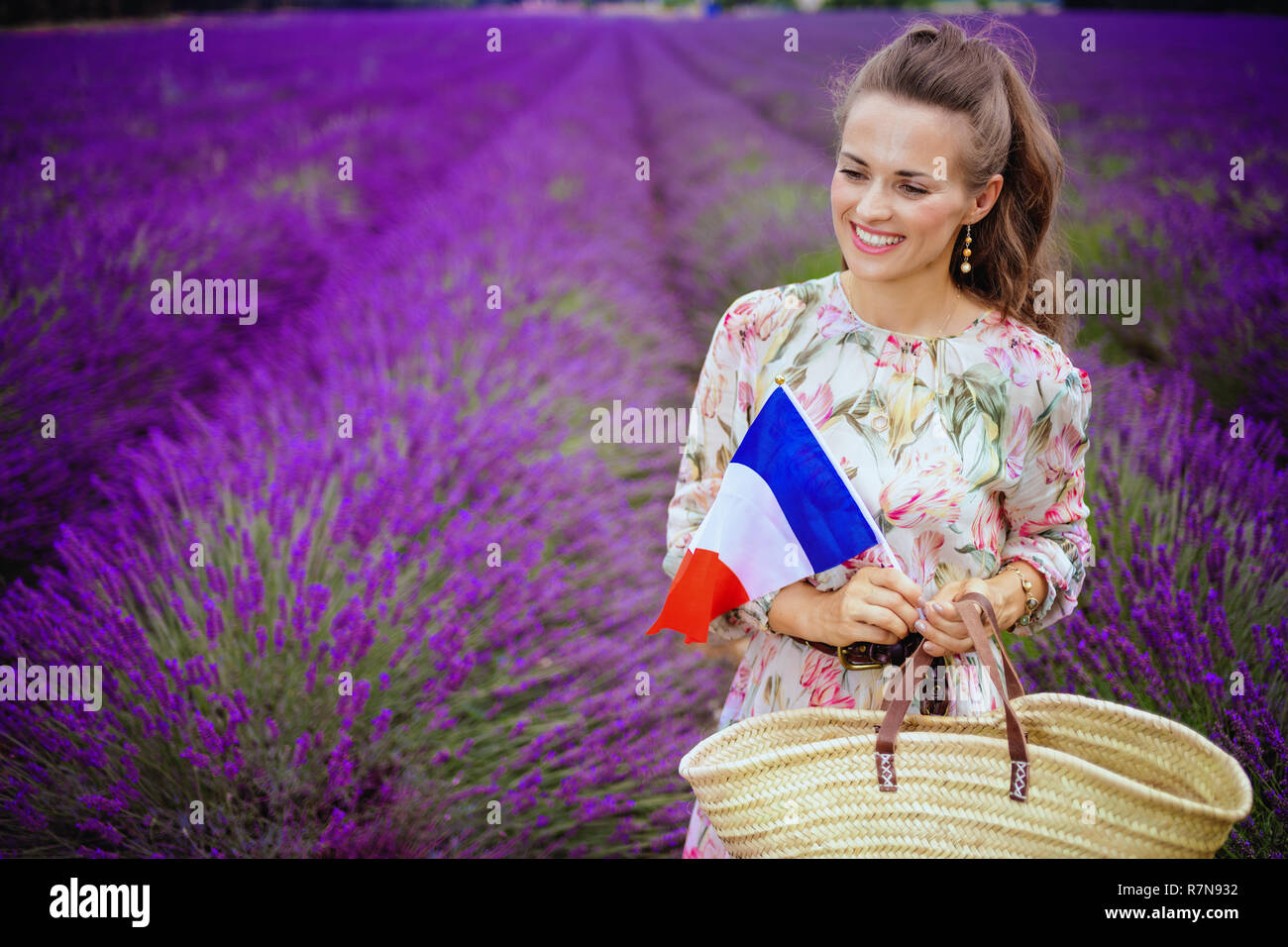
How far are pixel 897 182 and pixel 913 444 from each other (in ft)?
1.12

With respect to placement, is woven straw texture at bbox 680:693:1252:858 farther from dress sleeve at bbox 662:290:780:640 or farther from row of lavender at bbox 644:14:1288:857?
row of lavender at bbox 644:14:1288:857

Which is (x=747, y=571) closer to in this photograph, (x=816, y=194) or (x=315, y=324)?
(x=315, y=324)

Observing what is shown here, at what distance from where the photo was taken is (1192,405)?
2738 millimetres

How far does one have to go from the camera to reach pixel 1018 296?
1.32 metres

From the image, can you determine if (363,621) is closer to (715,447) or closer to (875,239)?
(715,447)

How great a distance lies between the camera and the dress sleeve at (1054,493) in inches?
49.1

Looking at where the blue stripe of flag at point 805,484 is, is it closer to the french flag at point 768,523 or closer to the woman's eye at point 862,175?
the french flag at point 768,523

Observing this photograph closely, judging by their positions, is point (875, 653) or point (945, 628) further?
point (875, 653)

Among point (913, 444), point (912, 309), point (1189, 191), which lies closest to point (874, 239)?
point (912, 309)

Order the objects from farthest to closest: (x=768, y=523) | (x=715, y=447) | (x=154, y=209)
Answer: (x=154, y=209) < (x=715, y=447) < (x=768, y=523)

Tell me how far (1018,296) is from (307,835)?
1.61 meters

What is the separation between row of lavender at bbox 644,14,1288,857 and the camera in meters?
1.96

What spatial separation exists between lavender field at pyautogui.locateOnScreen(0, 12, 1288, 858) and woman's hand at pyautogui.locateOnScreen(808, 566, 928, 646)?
0.93 m

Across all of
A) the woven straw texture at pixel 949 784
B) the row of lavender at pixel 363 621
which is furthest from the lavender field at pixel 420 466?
the woven straw texture at pixel 949 784
